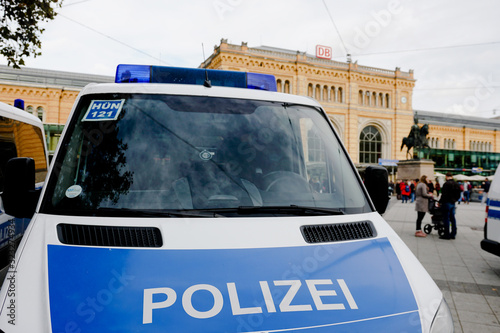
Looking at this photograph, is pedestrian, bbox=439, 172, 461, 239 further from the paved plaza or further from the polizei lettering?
the polizei lettering

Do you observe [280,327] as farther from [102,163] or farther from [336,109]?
[336,109]

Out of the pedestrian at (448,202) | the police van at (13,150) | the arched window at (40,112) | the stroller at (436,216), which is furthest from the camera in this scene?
the arched window at (40,112)

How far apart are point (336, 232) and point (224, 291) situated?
710 millimetres

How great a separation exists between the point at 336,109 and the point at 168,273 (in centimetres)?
4759

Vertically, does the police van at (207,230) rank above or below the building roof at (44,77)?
below

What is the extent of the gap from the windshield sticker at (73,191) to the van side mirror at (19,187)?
312 mm

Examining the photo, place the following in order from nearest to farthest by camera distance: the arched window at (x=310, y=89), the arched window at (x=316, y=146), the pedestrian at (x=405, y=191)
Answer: the arched window at (x=316, y=146) → the pedestrian at (x=405, y=191) → the arched window at (x=310, y=89)

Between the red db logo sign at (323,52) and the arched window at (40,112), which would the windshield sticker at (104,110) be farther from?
the red db logo sign at (323,52)

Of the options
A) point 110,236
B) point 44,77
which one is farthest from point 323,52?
point 110,236

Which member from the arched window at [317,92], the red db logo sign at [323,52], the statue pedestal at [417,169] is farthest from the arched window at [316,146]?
the red db logo sign at [323,52]

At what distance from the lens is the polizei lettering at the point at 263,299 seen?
4.30 feet

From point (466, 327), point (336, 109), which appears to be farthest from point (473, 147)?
point (466, 327)

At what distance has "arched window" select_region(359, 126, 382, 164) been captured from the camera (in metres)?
48.7

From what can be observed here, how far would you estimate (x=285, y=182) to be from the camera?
2250 mm
